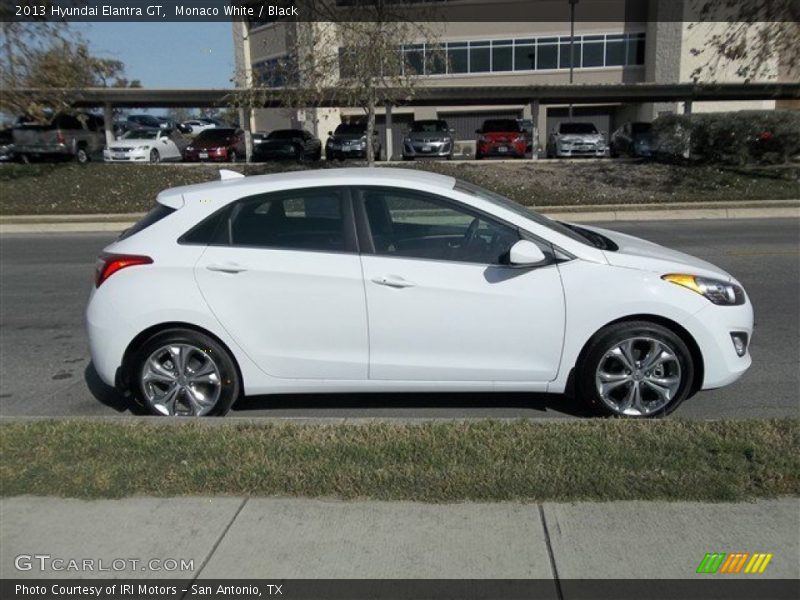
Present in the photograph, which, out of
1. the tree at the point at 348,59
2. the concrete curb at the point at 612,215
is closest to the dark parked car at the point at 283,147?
the tree at the point at 348,59

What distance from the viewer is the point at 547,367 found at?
4676 mm

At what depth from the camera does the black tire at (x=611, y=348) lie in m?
4.61

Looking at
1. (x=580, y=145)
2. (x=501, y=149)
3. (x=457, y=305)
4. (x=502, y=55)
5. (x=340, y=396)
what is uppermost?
(x=502, y=55)

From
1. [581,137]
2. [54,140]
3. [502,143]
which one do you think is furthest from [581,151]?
[54,140]

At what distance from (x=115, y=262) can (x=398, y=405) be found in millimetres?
2182

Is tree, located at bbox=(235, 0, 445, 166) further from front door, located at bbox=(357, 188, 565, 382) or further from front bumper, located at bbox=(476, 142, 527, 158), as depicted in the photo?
front door, located at bbox=(357, 188, 565, 382)

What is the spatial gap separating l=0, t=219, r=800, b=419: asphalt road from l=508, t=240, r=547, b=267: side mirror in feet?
3.64

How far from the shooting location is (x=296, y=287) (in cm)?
465

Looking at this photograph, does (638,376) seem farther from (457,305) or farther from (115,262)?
(115,262)

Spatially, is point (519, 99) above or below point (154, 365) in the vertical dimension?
above
